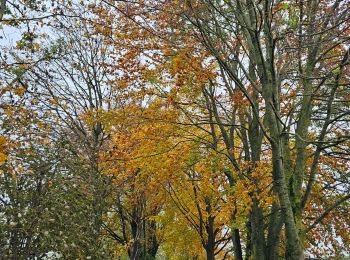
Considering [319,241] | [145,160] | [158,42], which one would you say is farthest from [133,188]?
[319,241]

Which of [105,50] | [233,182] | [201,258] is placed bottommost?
[201,258]

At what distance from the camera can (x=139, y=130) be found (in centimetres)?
1036

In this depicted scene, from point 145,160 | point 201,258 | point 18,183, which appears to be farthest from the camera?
point 201,258

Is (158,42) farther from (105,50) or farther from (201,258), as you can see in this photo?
(201,258)

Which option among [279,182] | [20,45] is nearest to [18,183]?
[20,45]

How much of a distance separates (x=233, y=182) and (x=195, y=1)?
5.49 metres

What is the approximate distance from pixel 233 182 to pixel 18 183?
636cm

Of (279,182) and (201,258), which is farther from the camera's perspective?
(201,258)

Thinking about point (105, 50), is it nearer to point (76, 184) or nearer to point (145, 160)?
point (145, 160)

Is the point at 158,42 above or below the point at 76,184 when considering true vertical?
above

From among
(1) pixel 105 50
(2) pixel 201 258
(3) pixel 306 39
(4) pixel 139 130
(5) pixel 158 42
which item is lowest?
(2) pixel 201 258

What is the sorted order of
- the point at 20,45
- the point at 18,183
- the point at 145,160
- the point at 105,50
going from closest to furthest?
the point at 18,183 < the point at 20,45 < the point at 145,160 < the point at 105,50

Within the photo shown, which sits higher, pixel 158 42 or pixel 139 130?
pixel 158 42

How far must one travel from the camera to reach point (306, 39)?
744 centimetres
